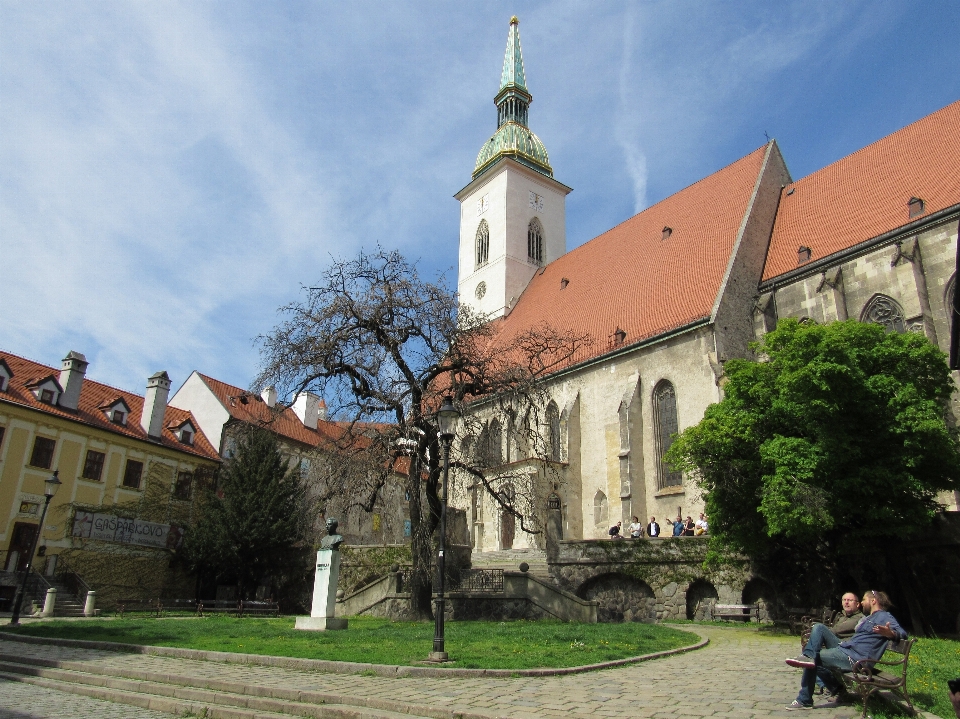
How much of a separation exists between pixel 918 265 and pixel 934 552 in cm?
902

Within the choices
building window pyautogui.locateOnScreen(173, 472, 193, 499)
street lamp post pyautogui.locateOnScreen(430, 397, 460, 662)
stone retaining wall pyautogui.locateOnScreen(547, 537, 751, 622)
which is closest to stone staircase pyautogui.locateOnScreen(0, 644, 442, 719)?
street lamp post pyautogui.locateOnScreen(430, 397, 460, 662)

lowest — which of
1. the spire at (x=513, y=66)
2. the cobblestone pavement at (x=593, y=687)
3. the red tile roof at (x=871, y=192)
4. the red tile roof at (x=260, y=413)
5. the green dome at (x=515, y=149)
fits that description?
the cobblestone pavement at (x=593, y=687)

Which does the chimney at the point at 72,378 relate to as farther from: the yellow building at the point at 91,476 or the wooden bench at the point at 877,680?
the wooden bench at the point at 877,680

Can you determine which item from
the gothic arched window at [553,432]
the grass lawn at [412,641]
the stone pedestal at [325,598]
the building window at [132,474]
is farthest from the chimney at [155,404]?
the stone pedestal at [325,598]

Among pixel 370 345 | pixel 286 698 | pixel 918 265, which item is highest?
pixel 918 265

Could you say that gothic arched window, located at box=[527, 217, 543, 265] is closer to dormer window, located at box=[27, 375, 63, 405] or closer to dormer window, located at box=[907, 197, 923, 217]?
dormer window, located at box=[907, 197, 923, 217]

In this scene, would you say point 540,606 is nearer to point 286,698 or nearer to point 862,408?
point 862,408

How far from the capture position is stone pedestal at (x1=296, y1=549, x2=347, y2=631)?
15531 mm

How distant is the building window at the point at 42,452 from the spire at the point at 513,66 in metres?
36.7

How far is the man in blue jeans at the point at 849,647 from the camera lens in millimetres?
6875

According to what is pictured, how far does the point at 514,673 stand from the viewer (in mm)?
9031

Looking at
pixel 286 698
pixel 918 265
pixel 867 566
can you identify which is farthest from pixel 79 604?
pixel 918 265

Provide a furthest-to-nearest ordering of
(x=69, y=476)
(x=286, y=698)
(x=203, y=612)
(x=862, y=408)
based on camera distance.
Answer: (x=69, y=476), (x=203, y=612), (x=862, y=408), (x=286, y=698)

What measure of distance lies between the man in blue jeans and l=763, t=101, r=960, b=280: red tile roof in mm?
19034
